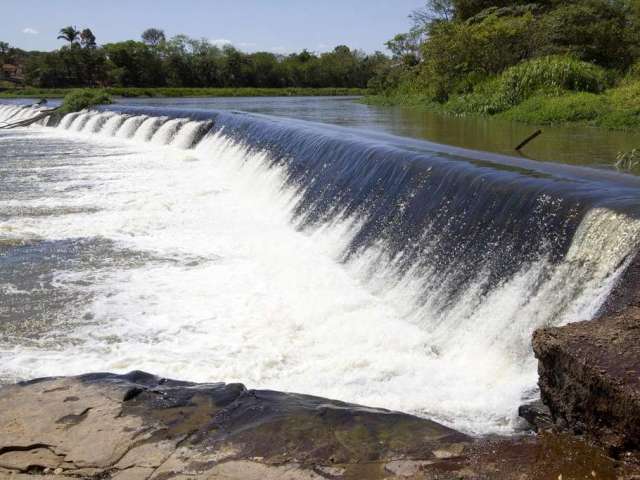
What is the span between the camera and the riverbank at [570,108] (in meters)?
18.3

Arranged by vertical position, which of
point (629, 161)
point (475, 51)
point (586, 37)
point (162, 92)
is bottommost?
point (629, 161)

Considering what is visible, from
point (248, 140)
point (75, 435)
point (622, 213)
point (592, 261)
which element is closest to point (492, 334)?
point (592, 261)

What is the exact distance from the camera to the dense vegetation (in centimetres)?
2080

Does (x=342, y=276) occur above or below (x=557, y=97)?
below

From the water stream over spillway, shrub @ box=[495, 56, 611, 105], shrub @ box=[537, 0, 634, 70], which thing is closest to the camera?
the water stream over spillway

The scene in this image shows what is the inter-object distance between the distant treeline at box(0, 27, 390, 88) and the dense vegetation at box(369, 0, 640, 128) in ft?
109

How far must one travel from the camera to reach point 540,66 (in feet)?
79.5

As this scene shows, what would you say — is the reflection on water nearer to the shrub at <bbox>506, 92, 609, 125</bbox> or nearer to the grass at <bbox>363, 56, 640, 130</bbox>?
the shrub at <bbox>506, 92, 609, 125</bbox>

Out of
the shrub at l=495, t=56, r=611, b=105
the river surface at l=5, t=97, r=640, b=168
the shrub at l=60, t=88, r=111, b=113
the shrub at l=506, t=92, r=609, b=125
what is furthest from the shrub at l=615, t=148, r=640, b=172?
the shrub at l=60, t=88, r=111, b=113

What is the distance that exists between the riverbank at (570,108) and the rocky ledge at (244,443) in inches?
625

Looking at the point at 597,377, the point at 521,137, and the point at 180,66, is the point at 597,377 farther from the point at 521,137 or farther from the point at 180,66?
the point at 180,66

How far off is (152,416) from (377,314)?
3.64 m

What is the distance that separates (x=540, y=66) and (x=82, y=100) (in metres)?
22.0

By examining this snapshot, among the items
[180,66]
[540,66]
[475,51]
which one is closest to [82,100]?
[475,51]
